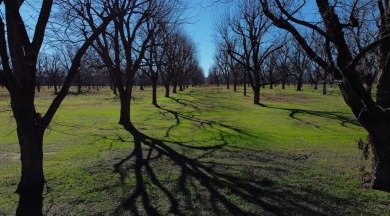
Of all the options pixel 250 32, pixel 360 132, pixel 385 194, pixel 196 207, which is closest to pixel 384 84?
pixel 385 194

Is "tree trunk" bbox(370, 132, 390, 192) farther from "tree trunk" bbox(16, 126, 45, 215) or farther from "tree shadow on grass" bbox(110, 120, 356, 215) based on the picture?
"tree trunk" bbox(16, 126, 45, 215)

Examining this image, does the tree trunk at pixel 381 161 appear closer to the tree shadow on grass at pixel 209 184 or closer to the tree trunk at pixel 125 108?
the tree shadow on grass at pixel 209 184

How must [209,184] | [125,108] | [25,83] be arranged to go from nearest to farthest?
[25,83]
[209,184]
[125,108]

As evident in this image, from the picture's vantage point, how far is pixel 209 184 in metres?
7.49

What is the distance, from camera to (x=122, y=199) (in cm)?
664

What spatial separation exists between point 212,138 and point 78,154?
507 centimetres

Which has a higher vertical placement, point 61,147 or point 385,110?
point 385,110

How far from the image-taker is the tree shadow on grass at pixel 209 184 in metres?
6.12

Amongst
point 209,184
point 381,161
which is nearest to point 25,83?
point 209,184

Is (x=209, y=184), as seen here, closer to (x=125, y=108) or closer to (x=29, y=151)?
(x=29, y=151)

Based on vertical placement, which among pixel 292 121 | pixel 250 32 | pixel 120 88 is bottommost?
pixel 292 121

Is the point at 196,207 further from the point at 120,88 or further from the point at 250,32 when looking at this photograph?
the point at 250,32

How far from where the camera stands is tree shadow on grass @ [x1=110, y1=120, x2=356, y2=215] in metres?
6.12

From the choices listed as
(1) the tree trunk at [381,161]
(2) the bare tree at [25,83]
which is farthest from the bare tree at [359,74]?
(2) the bare tree at [25,83]
